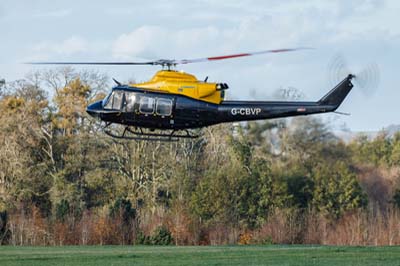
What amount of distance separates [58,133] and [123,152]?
490cm

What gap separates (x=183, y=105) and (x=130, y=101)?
1528 millimetres

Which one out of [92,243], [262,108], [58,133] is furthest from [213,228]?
[262,108]

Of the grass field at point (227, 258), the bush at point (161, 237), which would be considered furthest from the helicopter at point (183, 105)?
the bush at point (161, 237)

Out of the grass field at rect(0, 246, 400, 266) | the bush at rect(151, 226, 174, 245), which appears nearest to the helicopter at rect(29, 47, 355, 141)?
the grass field at rect(0, 246, 400, 266)

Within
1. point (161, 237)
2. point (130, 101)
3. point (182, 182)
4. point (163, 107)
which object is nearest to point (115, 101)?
point (130, 101)

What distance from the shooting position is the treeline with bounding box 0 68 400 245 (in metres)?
47.8

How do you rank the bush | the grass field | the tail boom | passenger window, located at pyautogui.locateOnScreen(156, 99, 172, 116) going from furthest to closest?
the bush, the tail boom, passenger window, located at pyautogui.locateOnScreen(156, 99, 172, 116), the grass field

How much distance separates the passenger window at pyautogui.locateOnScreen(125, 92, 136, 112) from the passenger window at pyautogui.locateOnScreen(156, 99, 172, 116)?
0.74 m

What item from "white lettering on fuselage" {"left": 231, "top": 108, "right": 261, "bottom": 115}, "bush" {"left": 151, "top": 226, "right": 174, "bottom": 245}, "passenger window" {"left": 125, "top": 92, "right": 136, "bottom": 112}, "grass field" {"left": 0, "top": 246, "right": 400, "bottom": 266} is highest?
"passenger window" {"left": 125, "top": 92, "right": 136, "bottom": 112}

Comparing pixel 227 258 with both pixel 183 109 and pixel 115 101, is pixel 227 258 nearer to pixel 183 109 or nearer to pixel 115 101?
pixel 183 109

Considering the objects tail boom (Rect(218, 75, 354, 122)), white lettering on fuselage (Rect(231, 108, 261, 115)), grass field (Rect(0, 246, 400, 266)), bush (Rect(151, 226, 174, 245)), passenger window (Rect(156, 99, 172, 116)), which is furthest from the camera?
bush (Rect(151, 226, 174, 245))

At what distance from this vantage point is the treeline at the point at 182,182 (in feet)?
157

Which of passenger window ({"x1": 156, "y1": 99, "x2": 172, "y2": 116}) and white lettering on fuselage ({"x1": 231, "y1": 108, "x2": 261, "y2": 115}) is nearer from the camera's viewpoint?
passenger window ({"x1": 156, "y1": 99, "x2": 172, "y2": 116})

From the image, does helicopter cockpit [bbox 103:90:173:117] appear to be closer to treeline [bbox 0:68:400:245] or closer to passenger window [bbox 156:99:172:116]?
passenger window [bbox 156:99:172:116]
